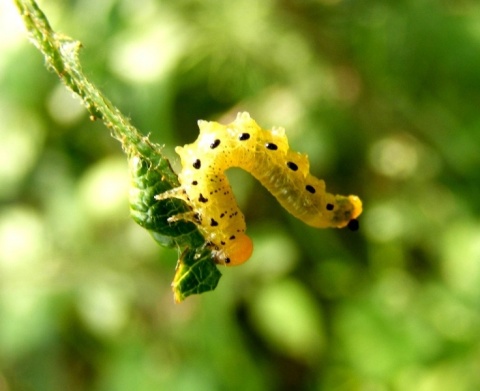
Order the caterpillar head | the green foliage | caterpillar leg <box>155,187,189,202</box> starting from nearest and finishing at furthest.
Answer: the green foliage < caterpillar leg <box>155,187,189,202</box> < the caterpillar head

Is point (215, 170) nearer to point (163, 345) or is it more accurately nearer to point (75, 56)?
point (75, 56)

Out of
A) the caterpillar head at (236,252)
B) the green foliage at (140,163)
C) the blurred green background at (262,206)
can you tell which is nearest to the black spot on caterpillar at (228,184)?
the caterpillar head at (236,252)

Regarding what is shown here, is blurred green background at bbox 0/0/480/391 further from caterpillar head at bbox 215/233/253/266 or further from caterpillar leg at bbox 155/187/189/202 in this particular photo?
caterpillar leg at bbox 155/187/189/202

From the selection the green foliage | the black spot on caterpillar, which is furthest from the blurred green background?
the green foliage

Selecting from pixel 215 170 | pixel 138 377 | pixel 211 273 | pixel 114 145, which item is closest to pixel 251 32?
pixel 114 145

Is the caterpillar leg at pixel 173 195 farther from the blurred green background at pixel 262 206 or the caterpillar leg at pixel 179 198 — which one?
the blurred green background at pixel 262 206
